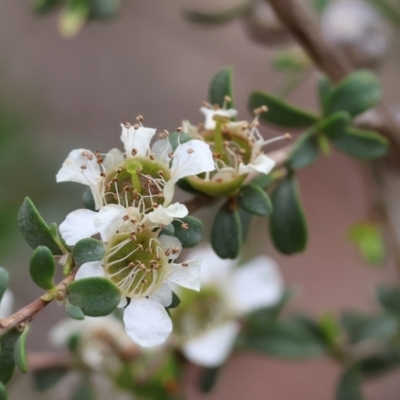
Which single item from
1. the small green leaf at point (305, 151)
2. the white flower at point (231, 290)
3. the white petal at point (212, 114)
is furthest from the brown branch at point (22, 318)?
the white flower at point (231, 290)

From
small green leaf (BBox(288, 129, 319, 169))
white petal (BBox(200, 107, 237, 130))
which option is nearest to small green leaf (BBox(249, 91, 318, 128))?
small green leaf (BBox(288, 129, 319, 169))

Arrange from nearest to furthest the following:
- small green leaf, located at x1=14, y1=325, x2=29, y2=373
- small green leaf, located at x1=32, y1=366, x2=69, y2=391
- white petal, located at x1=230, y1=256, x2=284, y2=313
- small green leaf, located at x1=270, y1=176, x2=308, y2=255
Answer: small green leaf, located at x1=14, y1=325, x2=29, y2=373, small green leaf, located at x1=270, y1=176, x2=308, y2=255, small green leaf, located at x1=32, y1=366, x2=69, y2=391, white petal, located at x1=230, y1=256, x2=284, y2=313

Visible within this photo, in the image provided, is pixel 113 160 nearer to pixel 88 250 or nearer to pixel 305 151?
pixel 88 250

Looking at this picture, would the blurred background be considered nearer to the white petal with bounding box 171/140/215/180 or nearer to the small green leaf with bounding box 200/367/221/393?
the small green leaf with bounding box 200/367/221/393

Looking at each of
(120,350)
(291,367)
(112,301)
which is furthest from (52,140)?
(112,301)

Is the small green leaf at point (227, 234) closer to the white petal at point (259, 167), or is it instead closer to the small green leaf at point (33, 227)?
the white petal at point (259, 167)

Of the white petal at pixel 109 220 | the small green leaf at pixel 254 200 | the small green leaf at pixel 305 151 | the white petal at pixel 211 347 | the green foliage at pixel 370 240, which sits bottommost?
the green foliage at pixel 370 240
